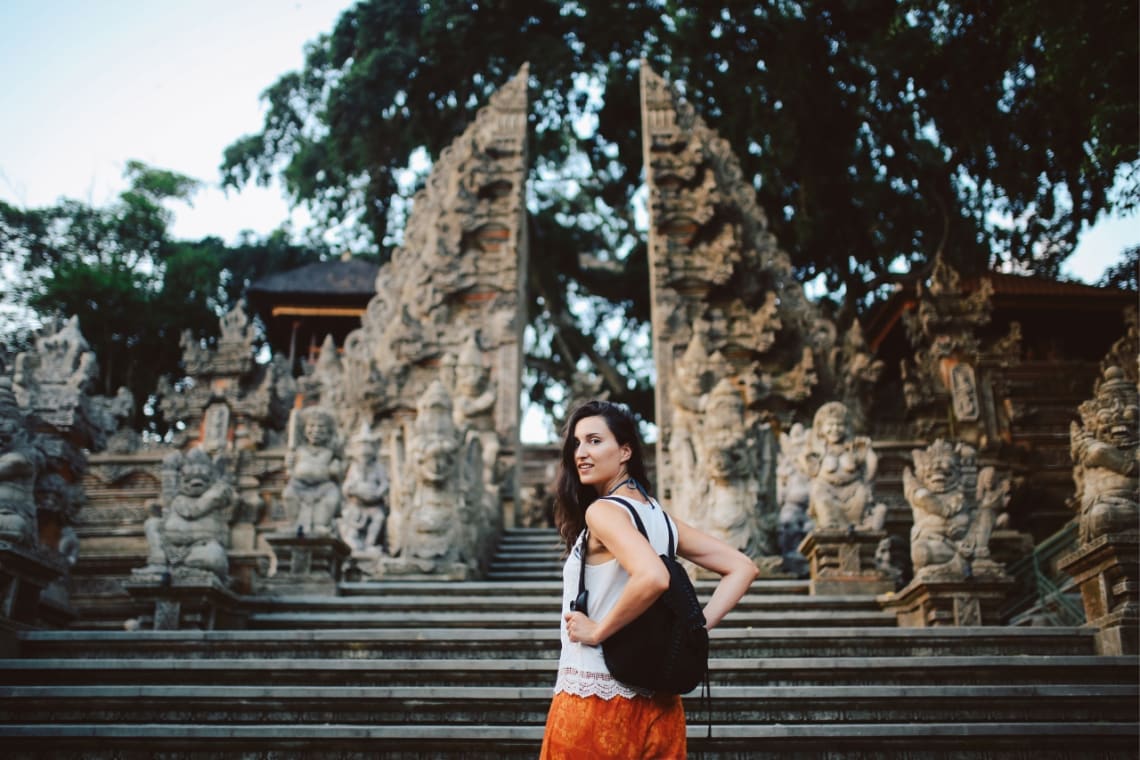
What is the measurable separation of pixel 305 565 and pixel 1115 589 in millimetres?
5596

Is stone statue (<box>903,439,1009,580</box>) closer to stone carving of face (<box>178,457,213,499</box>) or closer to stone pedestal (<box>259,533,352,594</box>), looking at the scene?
stone pedestal (<box>259,533,352,594</box>)

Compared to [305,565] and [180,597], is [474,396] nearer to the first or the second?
[305,565]

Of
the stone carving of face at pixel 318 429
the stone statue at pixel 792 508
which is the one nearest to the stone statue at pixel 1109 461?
the stone statue at pixel 792 508

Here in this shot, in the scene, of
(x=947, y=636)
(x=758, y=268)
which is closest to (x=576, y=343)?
(x=758, y=268)

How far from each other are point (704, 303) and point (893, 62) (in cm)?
524

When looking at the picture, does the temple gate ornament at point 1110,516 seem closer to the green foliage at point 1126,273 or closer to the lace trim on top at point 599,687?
the lace trim on top at point 599,687

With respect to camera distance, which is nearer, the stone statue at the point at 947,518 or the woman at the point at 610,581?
the woman at the point at 610,581

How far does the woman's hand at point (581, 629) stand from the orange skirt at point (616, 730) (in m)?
0.13

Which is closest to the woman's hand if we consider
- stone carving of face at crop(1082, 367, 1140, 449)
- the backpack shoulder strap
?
the backpack shoulder strap

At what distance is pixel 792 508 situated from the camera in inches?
391

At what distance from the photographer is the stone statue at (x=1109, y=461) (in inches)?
248

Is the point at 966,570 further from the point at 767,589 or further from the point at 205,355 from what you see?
the point at 205,355

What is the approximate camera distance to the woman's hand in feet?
7.84

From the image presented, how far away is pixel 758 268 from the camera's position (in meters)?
15.7
